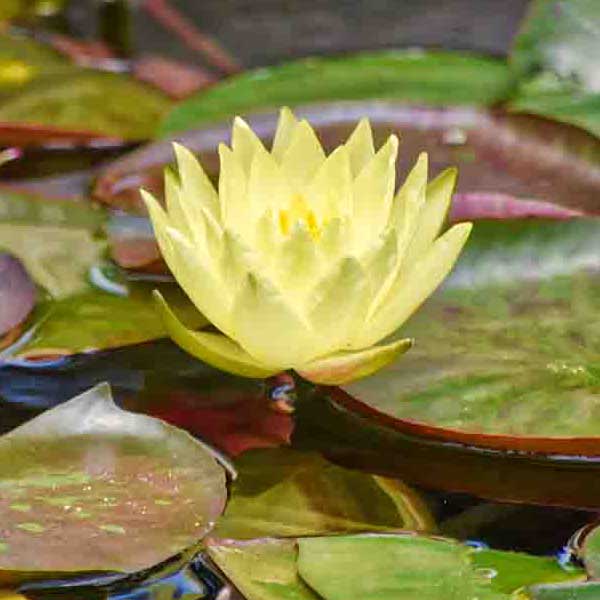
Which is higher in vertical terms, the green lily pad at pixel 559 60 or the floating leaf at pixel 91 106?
the green lily pad at pixel 559 60

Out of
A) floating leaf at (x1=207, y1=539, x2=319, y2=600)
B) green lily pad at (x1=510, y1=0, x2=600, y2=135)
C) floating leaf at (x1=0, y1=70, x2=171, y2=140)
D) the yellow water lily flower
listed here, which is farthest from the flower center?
floating leaf at (x1=0, y1=70, x2=171, y2=140)

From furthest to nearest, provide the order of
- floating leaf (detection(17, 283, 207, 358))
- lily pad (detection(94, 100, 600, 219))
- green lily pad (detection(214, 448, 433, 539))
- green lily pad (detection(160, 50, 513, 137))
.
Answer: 1. green lily pad (detection(160, 50, 513, 137))
2. lily pad (detection(94, 100, 600, 219))
3. floating leaf (detection(17, 283, 207, 358))
4. green lily pad (detection(214, 448, 433, 539))

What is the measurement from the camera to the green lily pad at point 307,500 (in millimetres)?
937

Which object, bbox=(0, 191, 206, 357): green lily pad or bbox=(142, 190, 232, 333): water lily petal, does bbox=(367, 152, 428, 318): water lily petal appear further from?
bbox=(0, 191, 206, 357): green lily pad

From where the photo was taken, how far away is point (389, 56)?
1.62 metres

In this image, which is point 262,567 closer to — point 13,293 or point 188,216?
point 188,216

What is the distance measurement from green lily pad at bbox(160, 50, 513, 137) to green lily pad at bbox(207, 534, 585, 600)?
702 mm

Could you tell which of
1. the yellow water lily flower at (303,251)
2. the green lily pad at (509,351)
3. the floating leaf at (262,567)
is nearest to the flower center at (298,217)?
the yellow water lily flower at (303,251)

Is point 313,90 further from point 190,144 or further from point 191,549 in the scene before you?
point 191,549

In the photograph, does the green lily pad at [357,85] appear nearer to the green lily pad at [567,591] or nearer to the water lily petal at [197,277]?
the water lily petal at [197,277]

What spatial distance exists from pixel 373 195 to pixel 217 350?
0.55 ft

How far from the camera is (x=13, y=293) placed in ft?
3.92

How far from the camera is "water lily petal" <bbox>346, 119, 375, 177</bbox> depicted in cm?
109

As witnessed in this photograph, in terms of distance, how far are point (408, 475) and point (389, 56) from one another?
2.43 ft
